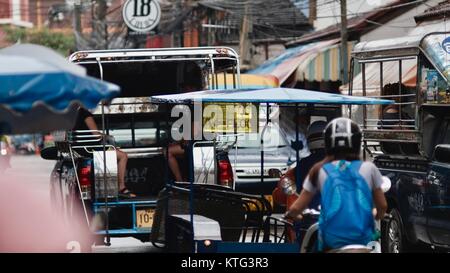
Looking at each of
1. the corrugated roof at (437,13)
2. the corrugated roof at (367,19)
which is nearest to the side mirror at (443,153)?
the corrugated roof at (437,13)

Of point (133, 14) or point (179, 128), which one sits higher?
point (133, 14)

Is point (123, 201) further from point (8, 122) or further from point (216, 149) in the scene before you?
point (8, 122)

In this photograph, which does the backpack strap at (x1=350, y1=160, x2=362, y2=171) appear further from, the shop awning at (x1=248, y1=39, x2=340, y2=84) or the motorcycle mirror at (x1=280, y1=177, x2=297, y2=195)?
the shop awning at (x1=248, y1=39, x2=340, y2=84)

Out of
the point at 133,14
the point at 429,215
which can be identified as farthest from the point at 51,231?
the point at 133,14

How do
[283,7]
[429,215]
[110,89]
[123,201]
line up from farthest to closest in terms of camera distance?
[283,7] → [123,201] → [429,215] → [110,89]

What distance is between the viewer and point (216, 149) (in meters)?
12.1

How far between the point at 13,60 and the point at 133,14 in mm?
25584

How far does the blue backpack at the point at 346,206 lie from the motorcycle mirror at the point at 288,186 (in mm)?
1817

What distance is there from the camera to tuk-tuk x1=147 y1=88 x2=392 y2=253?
873cm

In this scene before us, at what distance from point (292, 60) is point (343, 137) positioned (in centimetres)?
2252

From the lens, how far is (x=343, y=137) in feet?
21.3

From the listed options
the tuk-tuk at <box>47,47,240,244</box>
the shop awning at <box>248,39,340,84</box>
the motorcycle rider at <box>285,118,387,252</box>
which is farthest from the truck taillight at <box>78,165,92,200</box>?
the shop awning at <box>248,39,340,84</box>

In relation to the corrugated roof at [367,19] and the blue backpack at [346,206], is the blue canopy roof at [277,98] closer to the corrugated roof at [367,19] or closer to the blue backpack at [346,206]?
the blue backpack at [346,206]

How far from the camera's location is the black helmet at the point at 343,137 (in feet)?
21.3
